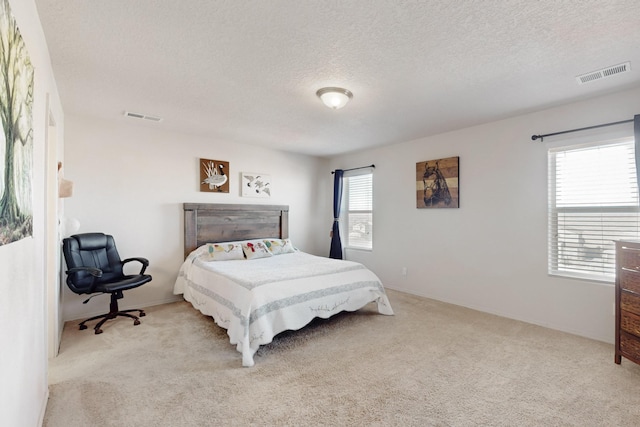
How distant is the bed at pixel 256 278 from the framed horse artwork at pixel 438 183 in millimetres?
1484

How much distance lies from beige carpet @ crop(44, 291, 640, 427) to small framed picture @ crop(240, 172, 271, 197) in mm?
2311

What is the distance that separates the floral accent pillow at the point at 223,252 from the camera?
13.8ft

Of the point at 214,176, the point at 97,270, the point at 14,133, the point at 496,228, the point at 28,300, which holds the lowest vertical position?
the point at 97,270

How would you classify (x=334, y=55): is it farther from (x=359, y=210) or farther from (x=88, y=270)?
(x=359, y=210)

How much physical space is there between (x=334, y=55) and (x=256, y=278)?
83.1 inches

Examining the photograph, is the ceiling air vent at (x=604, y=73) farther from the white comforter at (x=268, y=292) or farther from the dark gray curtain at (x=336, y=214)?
the dark gray curtain at (x=336, y=214)

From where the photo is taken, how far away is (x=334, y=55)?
229 cm

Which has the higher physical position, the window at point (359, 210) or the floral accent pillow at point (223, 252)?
the window at point (359, 210)

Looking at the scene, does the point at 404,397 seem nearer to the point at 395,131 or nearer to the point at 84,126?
the point at 395,131

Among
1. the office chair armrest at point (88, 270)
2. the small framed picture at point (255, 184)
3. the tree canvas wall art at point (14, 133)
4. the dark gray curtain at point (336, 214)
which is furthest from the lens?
the dark gray curtain at point (336, 214)

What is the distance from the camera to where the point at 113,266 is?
3664 mm

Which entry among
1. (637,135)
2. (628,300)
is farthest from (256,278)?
(637,135)

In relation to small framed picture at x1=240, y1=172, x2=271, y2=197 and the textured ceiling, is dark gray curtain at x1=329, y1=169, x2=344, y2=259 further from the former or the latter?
the textured ceiling

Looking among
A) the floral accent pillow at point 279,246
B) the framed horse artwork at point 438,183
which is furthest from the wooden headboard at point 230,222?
the framed horse artwork at point 438,183
